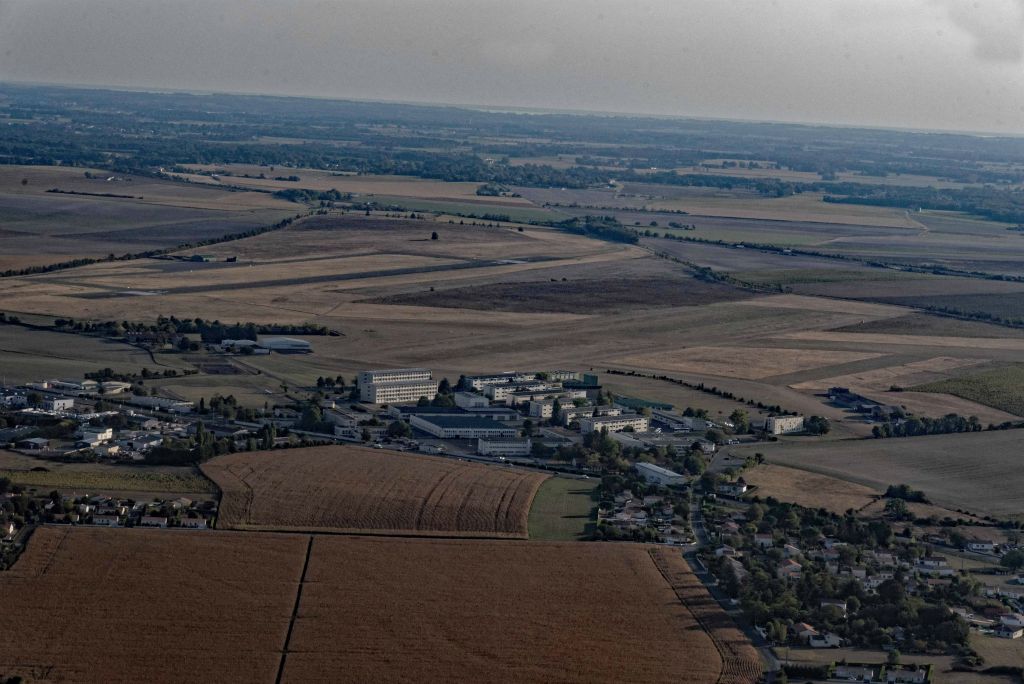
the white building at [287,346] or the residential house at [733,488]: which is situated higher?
the residential house at [733,488]

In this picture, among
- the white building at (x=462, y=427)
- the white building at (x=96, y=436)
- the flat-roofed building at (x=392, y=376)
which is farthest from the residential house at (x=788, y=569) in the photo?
the flat-roofed building at (x=392, y=376)

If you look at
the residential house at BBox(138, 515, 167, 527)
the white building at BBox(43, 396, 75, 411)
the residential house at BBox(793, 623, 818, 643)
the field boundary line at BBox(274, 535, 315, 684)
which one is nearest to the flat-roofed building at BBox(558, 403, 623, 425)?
the white building at BBox(43, 396, 75, 411)

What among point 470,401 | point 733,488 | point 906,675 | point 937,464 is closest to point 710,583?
point 906,675

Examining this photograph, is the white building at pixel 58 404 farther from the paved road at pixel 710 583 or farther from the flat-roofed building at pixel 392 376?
the paved road at pixel 710 583

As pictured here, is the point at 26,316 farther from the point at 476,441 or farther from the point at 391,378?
the point at 476,441

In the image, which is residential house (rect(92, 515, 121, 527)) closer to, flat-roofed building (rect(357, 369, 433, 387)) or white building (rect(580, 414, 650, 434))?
flat-roofed building (rect(357, 369, 433, 387))

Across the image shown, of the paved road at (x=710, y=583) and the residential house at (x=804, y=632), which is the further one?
the residential house at (x=804, y=632)

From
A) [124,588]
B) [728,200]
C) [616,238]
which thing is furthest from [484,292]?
[728,200]

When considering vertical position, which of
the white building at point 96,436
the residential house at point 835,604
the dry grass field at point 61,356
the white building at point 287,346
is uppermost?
the residential house at point 835,604
